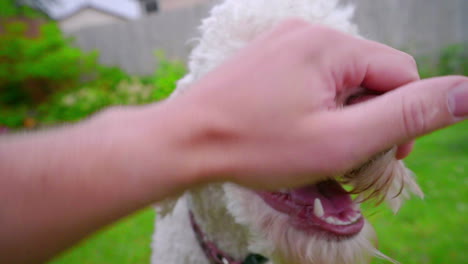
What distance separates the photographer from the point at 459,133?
4.92 meters

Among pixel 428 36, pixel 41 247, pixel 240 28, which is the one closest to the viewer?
pixel 41 247

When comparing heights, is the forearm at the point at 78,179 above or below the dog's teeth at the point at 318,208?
above

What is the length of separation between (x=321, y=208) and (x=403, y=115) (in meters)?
0.46

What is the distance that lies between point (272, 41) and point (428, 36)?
24.5ft

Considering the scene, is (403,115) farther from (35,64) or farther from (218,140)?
(35,64)

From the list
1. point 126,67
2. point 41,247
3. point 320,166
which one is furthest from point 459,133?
point 126,67

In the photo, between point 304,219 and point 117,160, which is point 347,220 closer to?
point 304,219

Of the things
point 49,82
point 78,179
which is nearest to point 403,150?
point 78,179

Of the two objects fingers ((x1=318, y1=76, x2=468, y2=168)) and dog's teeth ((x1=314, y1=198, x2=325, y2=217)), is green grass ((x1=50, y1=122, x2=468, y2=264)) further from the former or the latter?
fingers ((x1=318, y1=76, x2=468, y2=168))

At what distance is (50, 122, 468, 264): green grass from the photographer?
2.50 meters

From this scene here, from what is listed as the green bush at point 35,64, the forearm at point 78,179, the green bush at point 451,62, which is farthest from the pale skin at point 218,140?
the green bush at point 35,64

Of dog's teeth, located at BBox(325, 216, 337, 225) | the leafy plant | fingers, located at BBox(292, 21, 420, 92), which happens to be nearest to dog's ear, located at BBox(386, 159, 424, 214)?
dog's teeth, located at BBox(325, 216, 337, 225)

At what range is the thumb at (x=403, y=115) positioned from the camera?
0.57 m

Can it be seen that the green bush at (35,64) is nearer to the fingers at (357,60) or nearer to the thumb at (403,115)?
the fingers at (357,60)
